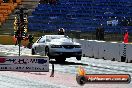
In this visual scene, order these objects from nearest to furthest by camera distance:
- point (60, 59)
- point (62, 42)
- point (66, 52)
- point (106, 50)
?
point (66, 52), point (62, 42), point (60, 59), point (106, 50)

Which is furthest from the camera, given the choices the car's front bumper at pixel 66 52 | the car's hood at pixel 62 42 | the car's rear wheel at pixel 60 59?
the car's rear wheel at pixel 60 59

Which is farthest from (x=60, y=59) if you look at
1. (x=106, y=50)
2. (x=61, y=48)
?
(x=106, y=50)

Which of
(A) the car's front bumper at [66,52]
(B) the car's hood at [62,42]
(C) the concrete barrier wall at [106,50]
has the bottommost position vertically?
(C) the concrete barrier wall at [106,50]

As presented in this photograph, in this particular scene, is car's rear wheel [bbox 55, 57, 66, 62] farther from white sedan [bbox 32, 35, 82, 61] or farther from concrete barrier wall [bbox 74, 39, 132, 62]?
concrete barrier wall [bbox 74, 39, 132, 62]

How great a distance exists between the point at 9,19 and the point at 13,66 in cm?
4769

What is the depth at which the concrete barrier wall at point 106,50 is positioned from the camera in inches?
1108

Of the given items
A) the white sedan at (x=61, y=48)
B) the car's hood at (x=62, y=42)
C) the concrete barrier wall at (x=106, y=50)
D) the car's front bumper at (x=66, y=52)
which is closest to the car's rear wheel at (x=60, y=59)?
the white sedan at (x=61, y=48)

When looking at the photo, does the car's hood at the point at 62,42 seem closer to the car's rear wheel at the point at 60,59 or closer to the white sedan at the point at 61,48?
the white sedan at the point at 61,48

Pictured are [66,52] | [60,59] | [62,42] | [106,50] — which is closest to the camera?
[66,52]

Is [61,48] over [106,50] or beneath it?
over

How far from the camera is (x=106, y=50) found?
3038 centimetres

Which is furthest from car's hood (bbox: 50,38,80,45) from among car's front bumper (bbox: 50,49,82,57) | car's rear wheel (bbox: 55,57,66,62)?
car's rear wheel (bbox: 55,57,66,62)

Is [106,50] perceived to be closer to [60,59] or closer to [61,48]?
[60,59]

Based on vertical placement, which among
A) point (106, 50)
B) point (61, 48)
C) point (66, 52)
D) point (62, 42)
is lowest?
point (106, 50)
